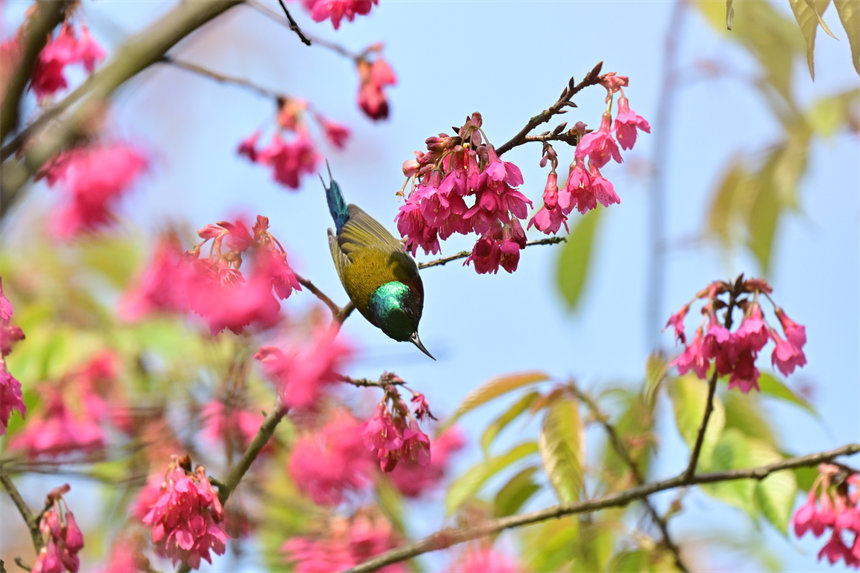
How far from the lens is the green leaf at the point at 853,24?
1285 millimetres

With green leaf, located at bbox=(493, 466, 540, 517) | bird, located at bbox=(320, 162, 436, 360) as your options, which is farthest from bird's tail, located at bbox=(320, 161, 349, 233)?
green leaf, located at bbox=(493, 466, 540, 517)

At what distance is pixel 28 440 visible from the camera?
3457 millimetres

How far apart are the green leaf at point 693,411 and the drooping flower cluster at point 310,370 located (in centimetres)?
93

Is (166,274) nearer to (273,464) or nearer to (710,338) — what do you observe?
(273,464)

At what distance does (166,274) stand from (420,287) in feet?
4.53

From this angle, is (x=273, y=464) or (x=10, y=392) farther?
(x=273, y=464)

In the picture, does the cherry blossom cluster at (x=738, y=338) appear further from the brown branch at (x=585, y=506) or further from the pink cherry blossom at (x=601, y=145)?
the pink cherry blossom at (x=601, y=145)

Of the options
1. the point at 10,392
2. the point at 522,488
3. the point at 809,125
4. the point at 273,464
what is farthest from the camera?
the point at 273,464

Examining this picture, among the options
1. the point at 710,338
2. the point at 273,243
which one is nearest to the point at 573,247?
the point at 710,338

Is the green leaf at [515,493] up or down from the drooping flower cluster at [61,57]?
down

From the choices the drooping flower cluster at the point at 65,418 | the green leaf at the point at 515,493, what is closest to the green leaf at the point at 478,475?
the green leaf at the point at 515,493

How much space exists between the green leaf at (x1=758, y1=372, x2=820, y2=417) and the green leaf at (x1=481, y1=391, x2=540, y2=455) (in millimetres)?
567

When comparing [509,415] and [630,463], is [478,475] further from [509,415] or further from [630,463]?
[630,463]

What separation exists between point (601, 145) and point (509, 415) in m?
1.07
